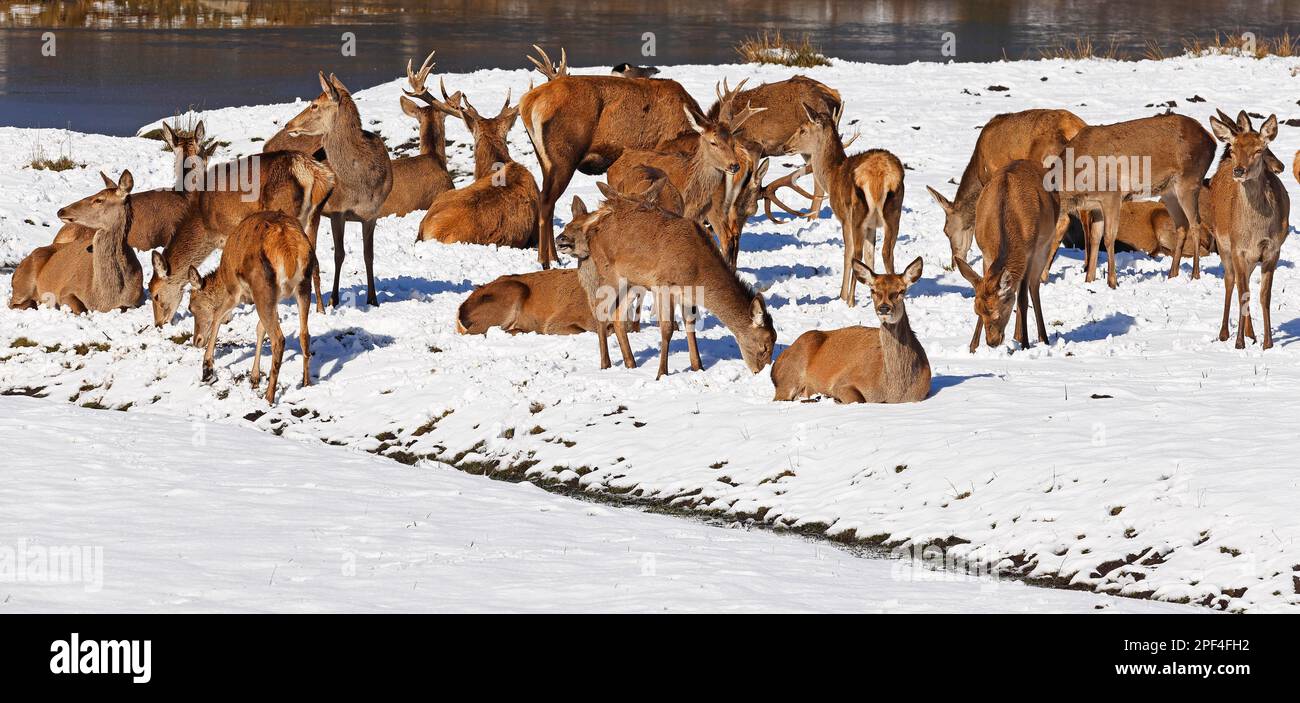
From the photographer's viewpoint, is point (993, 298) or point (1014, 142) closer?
point (993, 298)

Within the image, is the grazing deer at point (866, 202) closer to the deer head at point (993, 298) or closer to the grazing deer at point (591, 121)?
the deer head at point (993, 298)

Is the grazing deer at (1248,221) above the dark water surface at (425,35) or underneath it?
underneath

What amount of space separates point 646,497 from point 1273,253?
6562mm

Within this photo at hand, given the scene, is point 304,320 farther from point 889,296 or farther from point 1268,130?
point 1268,130

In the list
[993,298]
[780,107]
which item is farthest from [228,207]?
[780,107]

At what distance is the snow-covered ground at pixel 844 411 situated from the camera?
9.80 metres

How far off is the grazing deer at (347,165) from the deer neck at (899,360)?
5.93 m

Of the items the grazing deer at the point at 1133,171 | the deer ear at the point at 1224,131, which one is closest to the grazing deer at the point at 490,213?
the grazing deer at the point at 1133,171

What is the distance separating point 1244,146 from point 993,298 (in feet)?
8.15

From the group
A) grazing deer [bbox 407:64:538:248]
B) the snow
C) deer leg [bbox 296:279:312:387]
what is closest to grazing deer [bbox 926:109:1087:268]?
grazing deer [bbox 407:64:538:248]

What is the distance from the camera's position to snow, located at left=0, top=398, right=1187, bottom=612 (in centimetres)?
822

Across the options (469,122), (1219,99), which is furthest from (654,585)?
(1219,99)

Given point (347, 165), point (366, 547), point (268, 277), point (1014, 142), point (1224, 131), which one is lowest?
point (366, 547)

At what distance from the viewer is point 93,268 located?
1659 centimetres
